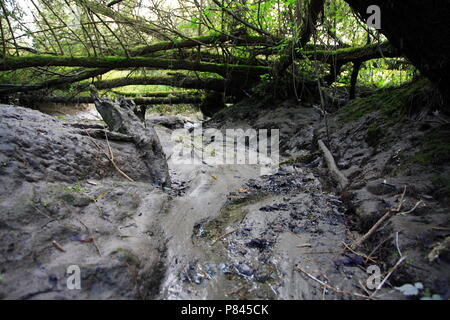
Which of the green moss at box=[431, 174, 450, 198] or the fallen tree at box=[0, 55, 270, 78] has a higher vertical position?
the fallen tree at box=[0, 55, 270, 78]

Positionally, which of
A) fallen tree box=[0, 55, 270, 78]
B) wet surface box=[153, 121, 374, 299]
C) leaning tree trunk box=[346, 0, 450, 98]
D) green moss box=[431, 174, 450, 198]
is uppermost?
fallen tree box=[0, 55, 270, 78]

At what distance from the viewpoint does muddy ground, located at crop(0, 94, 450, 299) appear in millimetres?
1691

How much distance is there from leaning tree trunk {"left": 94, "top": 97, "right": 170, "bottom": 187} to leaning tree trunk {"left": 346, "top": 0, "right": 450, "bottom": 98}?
2959 millimetres

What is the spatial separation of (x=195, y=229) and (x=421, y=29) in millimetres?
2621

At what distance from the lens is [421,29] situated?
2.09 meters

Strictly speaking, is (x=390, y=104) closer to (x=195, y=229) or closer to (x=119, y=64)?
(x=195, y=229)

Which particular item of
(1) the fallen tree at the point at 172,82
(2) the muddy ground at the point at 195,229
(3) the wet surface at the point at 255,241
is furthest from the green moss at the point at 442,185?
(1) the fallen tree at the point at 172,82

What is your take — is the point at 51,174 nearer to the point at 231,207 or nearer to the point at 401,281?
the point at 231,207

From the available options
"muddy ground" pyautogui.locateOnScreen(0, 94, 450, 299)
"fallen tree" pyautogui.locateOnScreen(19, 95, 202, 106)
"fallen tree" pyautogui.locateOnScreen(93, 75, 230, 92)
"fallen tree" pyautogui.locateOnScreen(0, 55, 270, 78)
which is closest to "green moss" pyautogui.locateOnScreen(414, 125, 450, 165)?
"muddy ground" pyautogui.locateOnScreen(0, 94, 450, 299)

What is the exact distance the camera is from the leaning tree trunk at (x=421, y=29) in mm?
1983

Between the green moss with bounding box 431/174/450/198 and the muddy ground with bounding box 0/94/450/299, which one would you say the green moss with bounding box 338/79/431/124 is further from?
the green moss with bounding box 431/174/450/198

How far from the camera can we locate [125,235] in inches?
85.0

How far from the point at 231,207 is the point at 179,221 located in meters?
0.78
